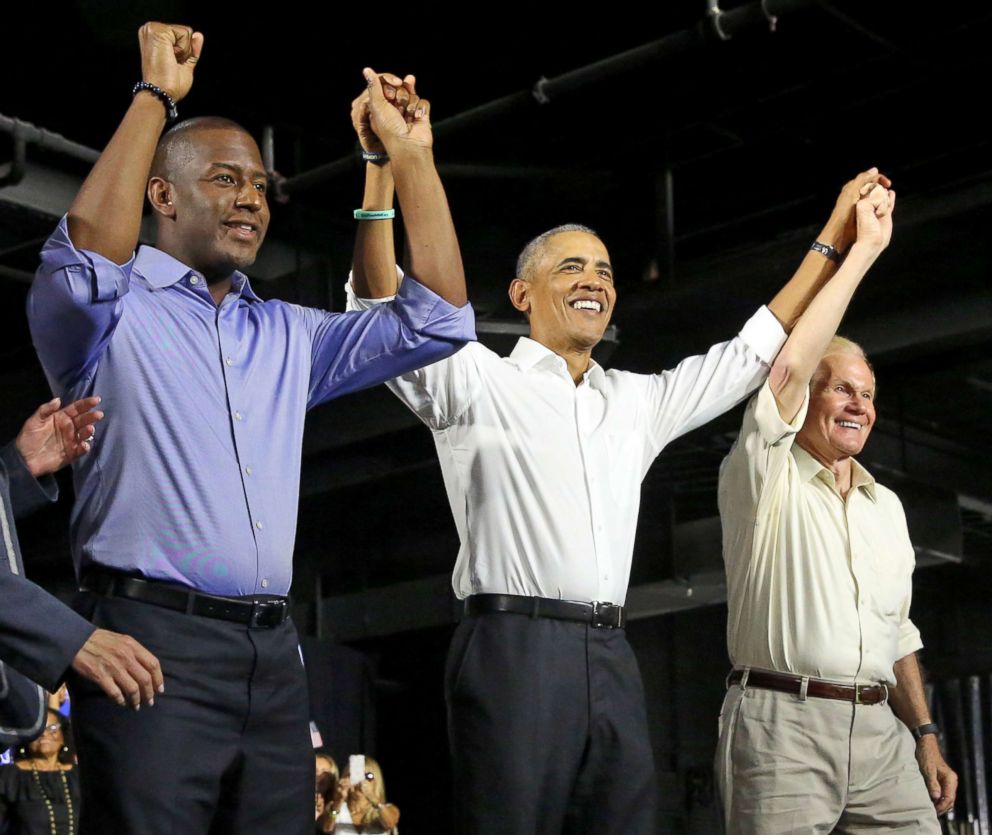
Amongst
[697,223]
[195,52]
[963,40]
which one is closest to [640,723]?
[195,52]

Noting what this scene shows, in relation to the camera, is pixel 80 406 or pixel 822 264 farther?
pixel 822 264

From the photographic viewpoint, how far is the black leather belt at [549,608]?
2.66 metres

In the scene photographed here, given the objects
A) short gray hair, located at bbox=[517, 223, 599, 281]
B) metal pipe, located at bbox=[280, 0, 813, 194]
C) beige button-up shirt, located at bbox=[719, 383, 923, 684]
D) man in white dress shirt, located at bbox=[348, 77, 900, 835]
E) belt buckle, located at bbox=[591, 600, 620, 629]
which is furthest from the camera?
metal pipe, located at bbox=[280, 0, 813, 194]

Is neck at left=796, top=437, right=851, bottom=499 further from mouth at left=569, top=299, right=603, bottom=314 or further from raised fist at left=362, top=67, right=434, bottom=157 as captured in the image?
raised fist at left=362, top=67, right=434, bottom=157

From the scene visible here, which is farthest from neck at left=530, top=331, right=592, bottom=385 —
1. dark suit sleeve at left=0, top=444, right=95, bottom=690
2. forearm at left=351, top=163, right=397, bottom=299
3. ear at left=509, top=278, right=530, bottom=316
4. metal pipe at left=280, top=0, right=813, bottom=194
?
metal pipe at left=280, top=0, right=813, bottom=194

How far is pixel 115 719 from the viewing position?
1.94 metres

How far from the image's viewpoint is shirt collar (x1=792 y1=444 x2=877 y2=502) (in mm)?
3316

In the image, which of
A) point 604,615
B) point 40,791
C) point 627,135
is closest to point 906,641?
point 604,615

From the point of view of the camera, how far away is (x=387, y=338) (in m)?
2.36

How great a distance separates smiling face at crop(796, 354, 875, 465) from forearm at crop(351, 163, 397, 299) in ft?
3.83

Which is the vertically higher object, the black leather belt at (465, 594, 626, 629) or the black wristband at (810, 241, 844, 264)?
the black wristband at (810, 241, 844, 264)

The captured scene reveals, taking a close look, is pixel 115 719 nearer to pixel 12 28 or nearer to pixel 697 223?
pixel 12 28

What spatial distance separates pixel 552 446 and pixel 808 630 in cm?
72

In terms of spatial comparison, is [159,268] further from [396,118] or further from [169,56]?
[396,118]
